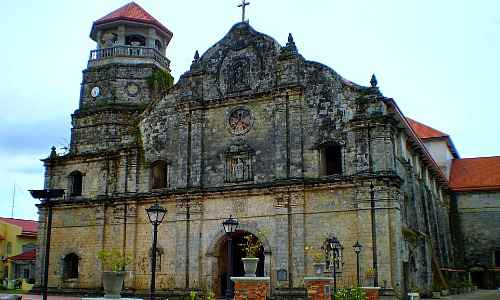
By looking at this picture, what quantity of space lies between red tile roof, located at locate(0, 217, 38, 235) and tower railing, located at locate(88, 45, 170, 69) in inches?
1076

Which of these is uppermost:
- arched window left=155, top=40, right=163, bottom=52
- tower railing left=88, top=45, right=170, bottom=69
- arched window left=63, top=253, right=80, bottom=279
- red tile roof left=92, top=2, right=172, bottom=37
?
red tile roof left=92, top=2, right=172, bottom=37

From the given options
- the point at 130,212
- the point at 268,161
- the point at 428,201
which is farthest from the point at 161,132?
the point at 428,201

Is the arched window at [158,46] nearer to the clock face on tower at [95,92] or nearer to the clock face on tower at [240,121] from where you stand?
the clock face on tower at [95,92]

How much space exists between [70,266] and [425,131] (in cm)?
3093

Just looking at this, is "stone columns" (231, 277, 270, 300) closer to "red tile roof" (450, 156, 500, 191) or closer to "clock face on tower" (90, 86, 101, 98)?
"clock face on tower" (90, 86, 101, 98)

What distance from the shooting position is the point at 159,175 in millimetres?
32594

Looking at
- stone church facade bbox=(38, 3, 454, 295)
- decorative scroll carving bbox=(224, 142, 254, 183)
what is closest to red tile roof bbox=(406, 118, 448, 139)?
stone church facade bbox=(38, 3, 454, 295)

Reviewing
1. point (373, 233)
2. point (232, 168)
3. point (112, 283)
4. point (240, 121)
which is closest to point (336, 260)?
point (373, 233)

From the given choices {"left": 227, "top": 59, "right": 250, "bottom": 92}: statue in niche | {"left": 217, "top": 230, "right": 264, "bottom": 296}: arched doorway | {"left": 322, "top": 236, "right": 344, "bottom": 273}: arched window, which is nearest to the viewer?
{"left": 322, "top": 236, "right": 344, "bottom": 273}: arched window

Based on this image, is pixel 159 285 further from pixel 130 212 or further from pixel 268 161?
pixel 268 161

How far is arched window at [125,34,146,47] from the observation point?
35.3 meters

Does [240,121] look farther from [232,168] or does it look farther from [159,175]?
[159,175]

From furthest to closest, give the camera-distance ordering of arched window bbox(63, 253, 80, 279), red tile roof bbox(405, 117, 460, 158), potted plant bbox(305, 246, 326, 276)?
red tile roof bbox(405, 117, 460, 158)
arched window bbox(63, 253, 80, 279)
potted plant bbox(305, 246, 326, 276)

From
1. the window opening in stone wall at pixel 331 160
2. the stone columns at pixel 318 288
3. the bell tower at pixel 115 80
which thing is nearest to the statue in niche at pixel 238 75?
the window opening in stone wall at pixel 331 160
